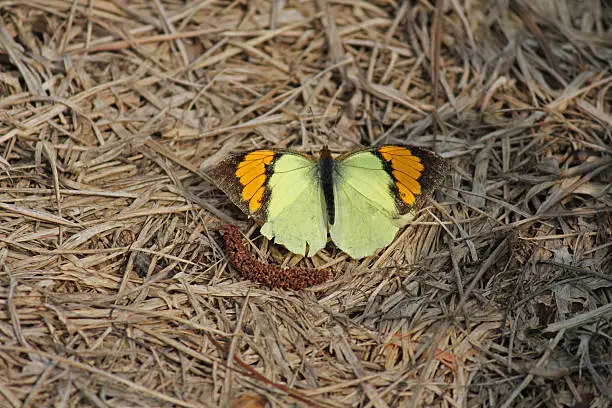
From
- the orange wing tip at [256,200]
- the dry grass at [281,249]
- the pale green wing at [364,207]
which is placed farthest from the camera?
the orange wing tip at [256,200]

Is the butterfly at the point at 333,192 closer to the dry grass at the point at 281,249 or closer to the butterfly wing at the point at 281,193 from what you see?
the butterfly wing at the point at 281,193

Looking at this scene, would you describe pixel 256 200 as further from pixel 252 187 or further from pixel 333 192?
pixel 333 192

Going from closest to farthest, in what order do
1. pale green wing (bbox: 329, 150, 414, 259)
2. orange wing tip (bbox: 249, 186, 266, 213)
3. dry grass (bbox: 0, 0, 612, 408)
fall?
dry grass (bbox: 0, 0, 612, 408) < pale green wing (bbox: 329, 150, 414, 259) < orange wing tip (bbox: 249, 186, 266, 213)

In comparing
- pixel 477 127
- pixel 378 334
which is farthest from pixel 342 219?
pixel 477 127

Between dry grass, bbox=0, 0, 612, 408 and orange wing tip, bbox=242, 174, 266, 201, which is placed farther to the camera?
orange wing tip, bbox=242, 174, 266, 201

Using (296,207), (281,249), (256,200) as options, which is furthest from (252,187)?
(281,249)

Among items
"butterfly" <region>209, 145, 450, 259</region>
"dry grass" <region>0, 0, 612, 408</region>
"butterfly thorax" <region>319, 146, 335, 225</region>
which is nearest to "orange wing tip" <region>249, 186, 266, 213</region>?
"butterfly" <region>209, 145, 450, 259</region>

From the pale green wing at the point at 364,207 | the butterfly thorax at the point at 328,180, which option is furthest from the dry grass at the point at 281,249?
the butterfly thorax at the point at 328,180

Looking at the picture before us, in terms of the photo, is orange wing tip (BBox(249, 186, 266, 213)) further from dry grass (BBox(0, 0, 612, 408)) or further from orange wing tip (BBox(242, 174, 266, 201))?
dry grass (BBox(0, 0, 612, 408))
